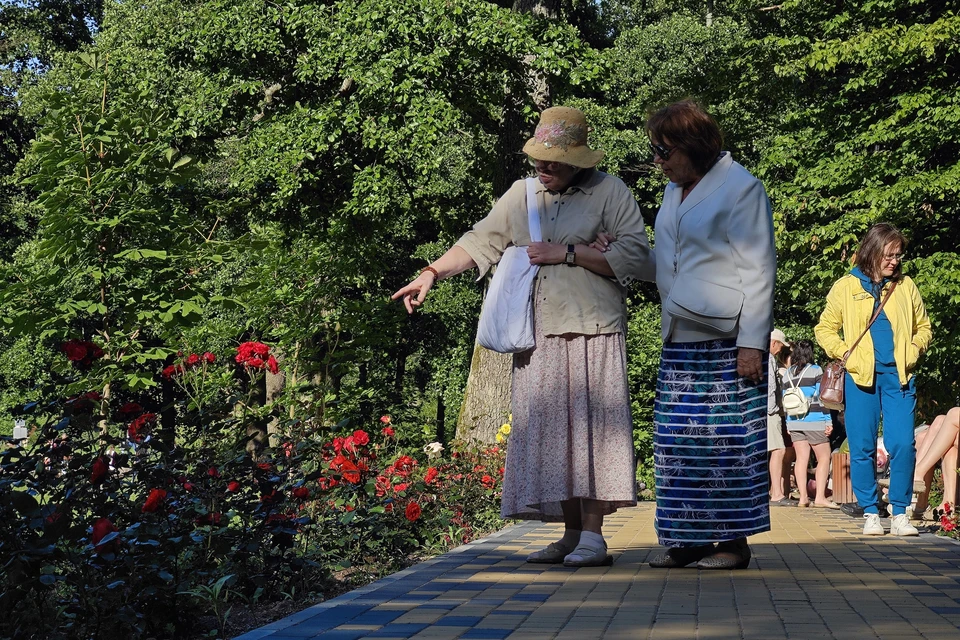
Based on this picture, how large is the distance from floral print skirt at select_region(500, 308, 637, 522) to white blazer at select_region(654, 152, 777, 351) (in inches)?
15.9

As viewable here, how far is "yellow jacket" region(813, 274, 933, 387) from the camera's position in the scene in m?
8.93

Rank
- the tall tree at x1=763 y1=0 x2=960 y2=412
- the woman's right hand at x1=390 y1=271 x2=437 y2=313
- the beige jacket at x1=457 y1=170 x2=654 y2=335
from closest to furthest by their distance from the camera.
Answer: the woman's right hand at x1=390 y1=271 x2=437 y2=313 < the beige jacket at x1=457 y1=170 x2=654 y2=335 < the tall tree at x1=763 y1=0 x2=960 y2=412

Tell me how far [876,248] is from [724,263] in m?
3.33

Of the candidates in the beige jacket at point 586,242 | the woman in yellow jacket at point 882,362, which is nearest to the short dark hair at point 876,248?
the woman in yellow jacket at point 882,362

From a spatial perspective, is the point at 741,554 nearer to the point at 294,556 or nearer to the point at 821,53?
the point at 294,556

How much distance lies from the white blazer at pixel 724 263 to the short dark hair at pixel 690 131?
0.07 m

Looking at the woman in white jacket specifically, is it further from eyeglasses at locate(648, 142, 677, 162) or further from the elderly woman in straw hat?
the elderly woman in straw hat

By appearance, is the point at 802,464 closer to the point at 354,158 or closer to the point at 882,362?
the point at 882,362

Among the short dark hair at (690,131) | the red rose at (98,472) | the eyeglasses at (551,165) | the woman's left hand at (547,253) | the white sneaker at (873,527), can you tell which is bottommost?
the white sneaker at (873,527)

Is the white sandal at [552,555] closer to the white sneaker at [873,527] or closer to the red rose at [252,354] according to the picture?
the red rose at [252,354]

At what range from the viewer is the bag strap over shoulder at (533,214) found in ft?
21.4

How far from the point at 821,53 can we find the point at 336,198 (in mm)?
8131

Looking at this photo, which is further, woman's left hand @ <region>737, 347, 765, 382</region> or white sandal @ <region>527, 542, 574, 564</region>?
white sandal @ <region>527, 542, 574, 564</region>

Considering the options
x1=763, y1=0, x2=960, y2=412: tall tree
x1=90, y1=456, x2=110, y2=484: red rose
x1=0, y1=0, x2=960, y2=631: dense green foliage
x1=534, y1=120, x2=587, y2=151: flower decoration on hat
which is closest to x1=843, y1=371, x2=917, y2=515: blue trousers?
x1=0, y1=0, x2=960, y2=631: dense green foliage
